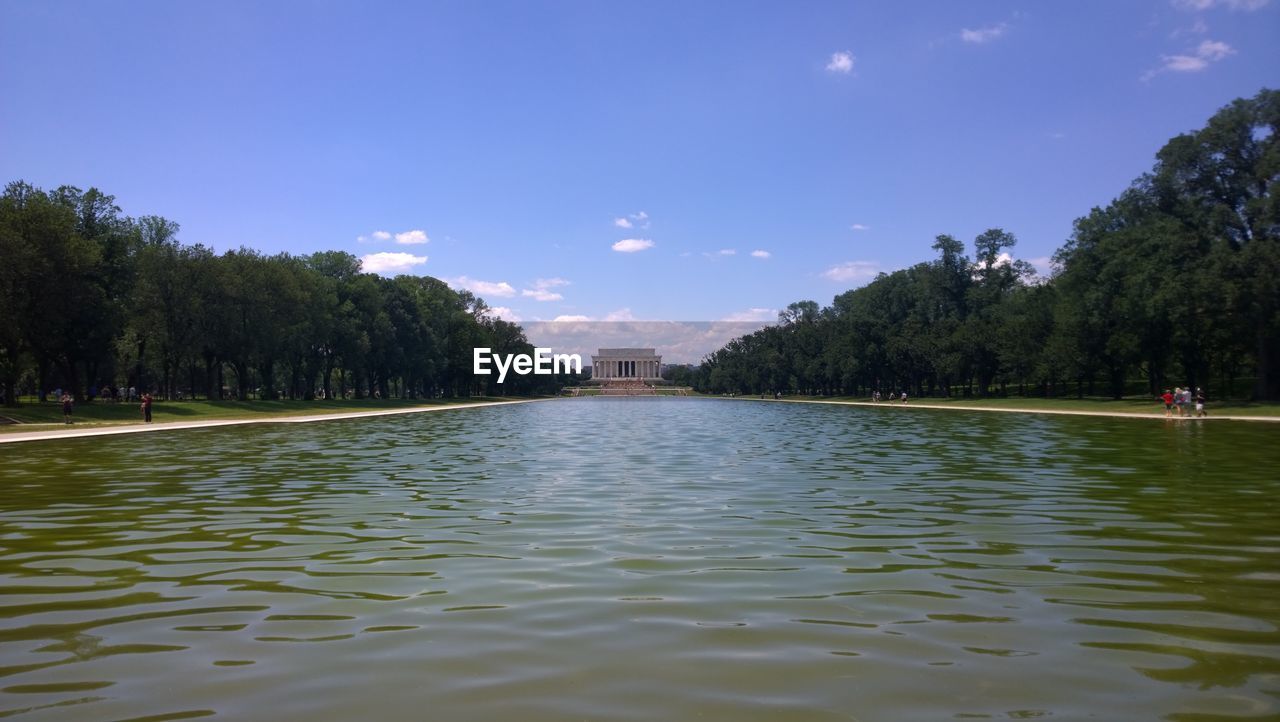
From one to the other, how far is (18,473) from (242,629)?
19573mm

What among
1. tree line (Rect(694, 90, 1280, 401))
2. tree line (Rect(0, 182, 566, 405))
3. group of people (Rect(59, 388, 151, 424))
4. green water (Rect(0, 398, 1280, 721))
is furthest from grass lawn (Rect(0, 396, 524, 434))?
tree line (Rect(694, 90, 1280, 401))

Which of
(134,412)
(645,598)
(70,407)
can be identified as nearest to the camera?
(645,598)

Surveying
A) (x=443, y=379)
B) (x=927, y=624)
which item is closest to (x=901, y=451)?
(x=927, y=624)

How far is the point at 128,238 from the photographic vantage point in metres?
71.6

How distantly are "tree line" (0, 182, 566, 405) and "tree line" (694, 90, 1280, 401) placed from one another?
60.7 m

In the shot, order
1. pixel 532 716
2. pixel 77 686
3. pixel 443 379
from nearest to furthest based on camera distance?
pixel 532 716 → pixel 77 686 → pixel 443 379

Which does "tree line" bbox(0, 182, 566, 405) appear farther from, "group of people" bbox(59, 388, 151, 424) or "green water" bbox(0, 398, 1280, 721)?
"green water" bbox(0, 398, 1280, 721)

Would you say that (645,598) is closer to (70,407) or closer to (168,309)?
(70,407)

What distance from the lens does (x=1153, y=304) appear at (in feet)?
208

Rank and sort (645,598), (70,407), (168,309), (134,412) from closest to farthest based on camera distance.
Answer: (645,598) < (70,407) < (134,412) < (168,309)

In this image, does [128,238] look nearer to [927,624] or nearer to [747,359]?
[927,624]

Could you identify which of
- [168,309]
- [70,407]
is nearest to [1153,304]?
[70,407]

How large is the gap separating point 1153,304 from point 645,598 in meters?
66.3

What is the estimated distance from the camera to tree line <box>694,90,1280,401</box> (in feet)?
198
